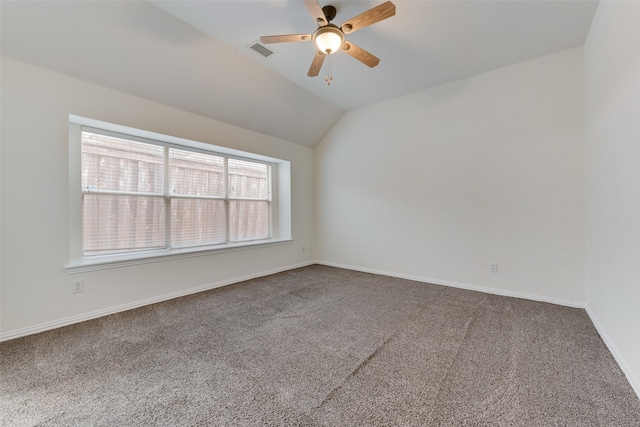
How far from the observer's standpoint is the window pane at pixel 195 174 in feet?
12.0

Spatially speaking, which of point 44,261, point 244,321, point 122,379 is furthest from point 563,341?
point 44,261

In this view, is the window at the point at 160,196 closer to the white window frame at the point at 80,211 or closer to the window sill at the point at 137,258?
the white window frame at the point at 80,211

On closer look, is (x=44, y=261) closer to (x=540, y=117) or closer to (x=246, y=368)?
(x=246, y=368)

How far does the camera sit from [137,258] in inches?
117

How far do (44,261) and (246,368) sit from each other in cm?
227

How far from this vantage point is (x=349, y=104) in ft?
14.9

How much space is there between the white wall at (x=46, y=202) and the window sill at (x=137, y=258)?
73 millimetres

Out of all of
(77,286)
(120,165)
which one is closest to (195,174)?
(120,165)

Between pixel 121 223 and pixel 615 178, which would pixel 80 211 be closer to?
pixel 121 223

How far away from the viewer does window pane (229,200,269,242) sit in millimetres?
4414

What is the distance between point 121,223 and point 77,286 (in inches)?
33.5

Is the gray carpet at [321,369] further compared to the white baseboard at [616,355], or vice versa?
the white baseboard at [616,355]

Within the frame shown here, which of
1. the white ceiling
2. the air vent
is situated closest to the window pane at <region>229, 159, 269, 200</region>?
the white ceiling

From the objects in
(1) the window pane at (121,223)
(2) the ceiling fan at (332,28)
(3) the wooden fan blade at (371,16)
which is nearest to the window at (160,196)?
(1) the window pane at (121,223)
